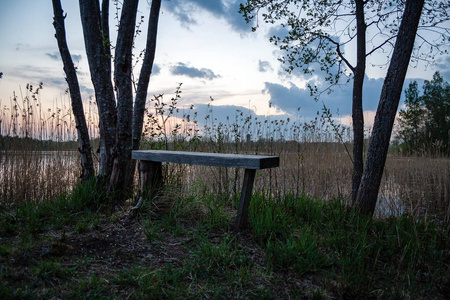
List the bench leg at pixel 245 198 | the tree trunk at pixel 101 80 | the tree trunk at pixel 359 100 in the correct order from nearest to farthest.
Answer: the bench leg at pixel 245 198 → the tree trunk at pixel 101 80 → the tree trunk at pixel 359 100

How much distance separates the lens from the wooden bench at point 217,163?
2.51 meters

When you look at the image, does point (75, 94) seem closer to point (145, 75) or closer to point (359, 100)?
point (145, 75)

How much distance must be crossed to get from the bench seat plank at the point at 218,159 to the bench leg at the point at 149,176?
0.37 feet

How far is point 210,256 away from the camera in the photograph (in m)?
2.20

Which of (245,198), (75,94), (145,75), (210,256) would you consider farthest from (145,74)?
(210,256)

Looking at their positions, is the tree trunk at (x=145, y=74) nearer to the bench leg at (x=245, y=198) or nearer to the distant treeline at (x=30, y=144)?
the bench leg at (x=245, y=198)

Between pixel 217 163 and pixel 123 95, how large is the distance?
5.09 feet

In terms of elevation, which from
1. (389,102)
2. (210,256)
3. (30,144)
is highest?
(389,102)

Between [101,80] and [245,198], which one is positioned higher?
[101,80]

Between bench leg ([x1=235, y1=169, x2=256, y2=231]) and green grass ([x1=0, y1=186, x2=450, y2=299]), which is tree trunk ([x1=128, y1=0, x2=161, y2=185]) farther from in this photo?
bench leg ([x1=235, y1=169, x2=256, y2=231])

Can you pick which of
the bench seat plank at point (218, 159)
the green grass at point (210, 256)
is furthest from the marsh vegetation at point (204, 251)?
the bench seat plank at point (218, 159)

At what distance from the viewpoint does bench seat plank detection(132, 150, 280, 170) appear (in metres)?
2.48

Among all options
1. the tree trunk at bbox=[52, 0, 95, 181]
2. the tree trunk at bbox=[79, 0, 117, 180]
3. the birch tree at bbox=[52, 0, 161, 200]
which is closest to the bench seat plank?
the birch tree at bbox=[52, 0, 161, 200]

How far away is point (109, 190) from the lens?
347 cm
